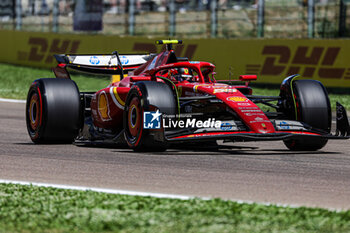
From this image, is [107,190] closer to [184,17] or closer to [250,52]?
[250,52]

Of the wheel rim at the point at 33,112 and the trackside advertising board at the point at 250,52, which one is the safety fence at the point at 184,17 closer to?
the trackside advertising board at the point at 250,52

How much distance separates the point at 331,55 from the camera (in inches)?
759

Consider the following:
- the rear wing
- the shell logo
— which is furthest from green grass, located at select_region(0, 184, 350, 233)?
the rear wing

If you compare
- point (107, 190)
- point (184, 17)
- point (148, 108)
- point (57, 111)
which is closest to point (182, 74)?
point (148, 108)

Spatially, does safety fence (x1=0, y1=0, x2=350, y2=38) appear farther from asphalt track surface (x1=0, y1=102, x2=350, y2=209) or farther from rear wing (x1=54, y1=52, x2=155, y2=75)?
asphalt track surface (x1=0, y1=102, x2=350, y2=209)

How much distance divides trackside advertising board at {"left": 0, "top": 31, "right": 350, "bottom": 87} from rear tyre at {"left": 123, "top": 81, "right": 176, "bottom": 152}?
10812 millimetres

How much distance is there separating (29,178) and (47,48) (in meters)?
18.3

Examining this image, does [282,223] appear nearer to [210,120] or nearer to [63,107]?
[210,120]

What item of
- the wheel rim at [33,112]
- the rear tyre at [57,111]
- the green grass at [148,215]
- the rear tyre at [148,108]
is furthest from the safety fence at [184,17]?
the green grass at [148,215]

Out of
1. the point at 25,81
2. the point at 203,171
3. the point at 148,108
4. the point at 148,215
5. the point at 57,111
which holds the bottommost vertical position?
the point at 25,81

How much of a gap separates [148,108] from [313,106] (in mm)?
2135

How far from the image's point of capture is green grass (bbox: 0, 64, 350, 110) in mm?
20375

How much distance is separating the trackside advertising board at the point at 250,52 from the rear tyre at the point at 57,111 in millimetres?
10180

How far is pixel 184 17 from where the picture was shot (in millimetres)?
22344
